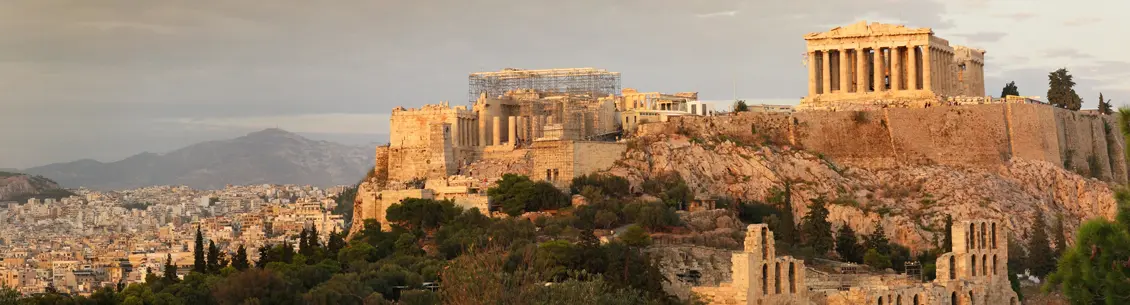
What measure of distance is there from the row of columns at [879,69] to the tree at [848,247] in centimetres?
1651

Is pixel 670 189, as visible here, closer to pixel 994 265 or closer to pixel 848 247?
pixel 848 247

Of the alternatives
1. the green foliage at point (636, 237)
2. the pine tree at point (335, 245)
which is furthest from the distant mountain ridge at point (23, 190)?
the green foliage at point (636, 237)

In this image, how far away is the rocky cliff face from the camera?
82562mm

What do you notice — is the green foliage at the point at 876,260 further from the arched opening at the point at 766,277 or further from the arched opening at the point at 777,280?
the arched opening at the point at 766,277

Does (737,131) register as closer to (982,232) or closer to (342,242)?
(342,242)

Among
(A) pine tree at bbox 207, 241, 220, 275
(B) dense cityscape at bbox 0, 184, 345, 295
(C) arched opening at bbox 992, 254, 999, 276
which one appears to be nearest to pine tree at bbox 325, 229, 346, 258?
(A) pine tree at bbox 207, 241, 220, 275

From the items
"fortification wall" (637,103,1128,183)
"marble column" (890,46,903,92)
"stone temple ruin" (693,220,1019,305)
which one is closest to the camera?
"stone temple ruin" (693,220,1019,305)

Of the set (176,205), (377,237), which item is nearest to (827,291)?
(377,237)

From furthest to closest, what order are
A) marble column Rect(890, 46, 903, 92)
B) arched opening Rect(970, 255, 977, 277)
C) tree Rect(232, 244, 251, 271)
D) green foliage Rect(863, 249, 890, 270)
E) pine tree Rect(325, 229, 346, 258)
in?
marble column Rect(890, 46, 903, 92), pine tree Rect(325, 229, 346, 258), green foliage Rect(863, 249, 890, 270), tree Rect(232, 244, 251, 271), arched opening Rect(970, 255, 977, 277)

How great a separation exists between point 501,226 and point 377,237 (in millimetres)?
6154

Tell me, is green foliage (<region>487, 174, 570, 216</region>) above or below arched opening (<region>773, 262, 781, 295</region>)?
above

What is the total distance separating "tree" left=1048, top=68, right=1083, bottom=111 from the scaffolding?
2239 centimetres

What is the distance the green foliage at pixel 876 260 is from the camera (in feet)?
237

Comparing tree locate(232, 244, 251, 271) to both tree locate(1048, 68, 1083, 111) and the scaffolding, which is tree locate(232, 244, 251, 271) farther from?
tree locate(1048, 68, 1083, 111)
